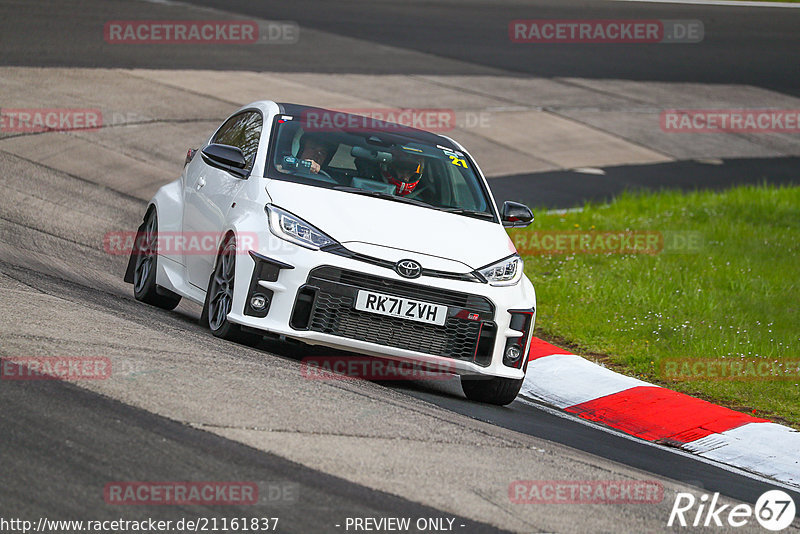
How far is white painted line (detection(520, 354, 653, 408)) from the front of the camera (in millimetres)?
8633

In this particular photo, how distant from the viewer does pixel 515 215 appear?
866cm

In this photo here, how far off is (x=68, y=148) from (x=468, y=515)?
11211 mm

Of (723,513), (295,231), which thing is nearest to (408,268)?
(295,231)

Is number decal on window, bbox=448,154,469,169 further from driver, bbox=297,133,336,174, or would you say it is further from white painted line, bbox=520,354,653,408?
white painted line, bbox=520,354,653,408

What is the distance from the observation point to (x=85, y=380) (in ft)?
19.0

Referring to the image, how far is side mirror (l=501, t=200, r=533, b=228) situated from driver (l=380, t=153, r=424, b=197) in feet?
2.27

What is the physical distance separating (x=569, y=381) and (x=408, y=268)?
7.37 ft

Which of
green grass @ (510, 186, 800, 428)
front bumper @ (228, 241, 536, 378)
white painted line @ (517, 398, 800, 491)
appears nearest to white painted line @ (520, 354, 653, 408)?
A: white painted line @ (517, 398, 800, 491)

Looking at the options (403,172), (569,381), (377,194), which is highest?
(403,172)

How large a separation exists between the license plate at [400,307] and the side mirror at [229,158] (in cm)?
145

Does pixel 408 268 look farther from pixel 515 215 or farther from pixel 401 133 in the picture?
pixel 401 133

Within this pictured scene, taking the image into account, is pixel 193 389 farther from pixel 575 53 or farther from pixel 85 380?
pixel 575 53

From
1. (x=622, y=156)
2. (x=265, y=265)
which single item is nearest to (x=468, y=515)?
(x=265, y=265)

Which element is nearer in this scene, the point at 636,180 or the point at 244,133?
the point at 244,133
